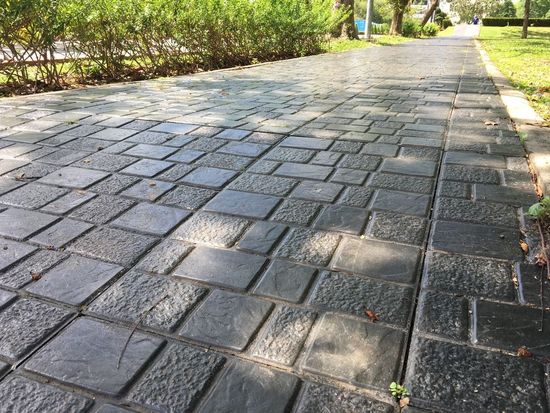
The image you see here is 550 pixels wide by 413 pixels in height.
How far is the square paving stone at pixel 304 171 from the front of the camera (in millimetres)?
3000

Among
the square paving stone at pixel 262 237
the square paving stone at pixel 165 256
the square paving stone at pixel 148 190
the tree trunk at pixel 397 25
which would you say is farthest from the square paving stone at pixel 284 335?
the tree trunk at pixel 397 25

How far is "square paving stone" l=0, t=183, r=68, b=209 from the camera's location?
2598mm

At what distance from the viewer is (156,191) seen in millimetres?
2773

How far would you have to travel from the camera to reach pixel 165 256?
6.74 ft

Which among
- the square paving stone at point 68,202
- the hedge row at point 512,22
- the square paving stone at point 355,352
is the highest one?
the hedge row at point 512,22

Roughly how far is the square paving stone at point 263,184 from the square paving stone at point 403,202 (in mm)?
562

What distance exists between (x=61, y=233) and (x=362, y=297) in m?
1.54

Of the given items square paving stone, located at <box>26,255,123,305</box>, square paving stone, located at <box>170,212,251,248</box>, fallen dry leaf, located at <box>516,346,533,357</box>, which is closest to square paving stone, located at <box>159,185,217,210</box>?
square paving stone, located at <box>170,212,251,248</box>

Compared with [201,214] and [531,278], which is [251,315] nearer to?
[201,214]

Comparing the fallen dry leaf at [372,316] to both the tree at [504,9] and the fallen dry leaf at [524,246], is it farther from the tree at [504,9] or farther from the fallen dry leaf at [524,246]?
the tree at [504,9]

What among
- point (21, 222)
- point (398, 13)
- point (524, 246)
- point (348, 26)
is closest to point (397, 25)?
point (398, 13)

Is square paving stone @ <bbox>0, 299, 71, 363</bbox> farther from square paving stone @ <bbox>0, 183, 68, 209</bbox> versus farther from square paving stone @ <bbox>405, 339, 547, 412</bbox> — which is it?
square paving stone @ <bbox>405, 339, 547, 412</bbox>

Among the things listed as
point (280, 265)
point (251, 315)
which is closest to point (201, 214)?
point (280, 265)

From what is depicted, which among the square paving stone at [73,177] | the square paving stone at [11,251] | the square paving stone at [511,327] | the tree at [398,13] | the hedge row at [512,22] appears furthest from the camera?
the hedge row at [512,22]
